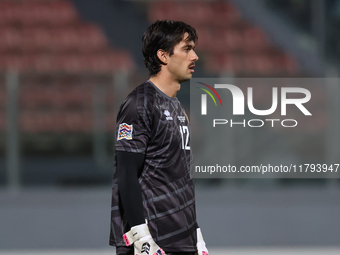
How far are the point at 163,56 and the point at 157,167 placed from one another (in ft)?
1.23

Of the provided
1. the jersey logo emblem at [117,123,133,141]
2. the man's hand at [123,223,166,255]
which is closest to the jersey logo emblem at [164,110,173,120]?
the jersey logo emblem at [117,123,133,141]

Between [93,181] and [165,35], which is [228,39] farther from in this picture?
[165,35]

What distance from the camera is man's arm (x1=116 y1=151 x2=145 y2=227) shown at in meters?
1.63

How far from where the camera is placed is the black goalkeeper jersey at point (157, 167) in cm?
168

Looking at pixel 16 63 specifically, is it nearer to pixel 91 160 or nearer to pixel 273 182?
pixel 91 160

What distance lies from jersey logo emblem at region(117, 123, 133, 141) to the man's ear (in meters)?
0.27

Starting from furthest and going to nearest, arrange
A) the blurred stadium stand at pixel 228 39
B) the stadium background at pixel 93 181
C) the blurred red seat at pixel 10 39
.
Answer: the blurred red seat at pixel 10 39 → the blurred stadium stand at pixel 228 39 → the stadium background at pixel 93 181

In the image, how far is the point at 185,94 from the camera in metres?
4.87

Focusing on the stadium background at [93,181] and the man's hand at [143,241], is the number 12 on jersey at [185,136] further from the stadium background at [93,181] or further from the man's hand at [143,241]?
the stadium background at [93,181]

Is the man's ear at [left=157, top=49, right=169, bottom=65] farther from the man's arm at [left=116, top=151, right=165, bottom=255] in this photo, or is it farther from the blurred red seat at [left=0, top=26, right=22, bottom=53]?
the blurred red seat at [left=0, top=26, right=22, bottom=53]

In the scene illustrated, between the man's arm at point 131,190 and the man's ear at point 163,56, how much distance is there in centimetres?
35

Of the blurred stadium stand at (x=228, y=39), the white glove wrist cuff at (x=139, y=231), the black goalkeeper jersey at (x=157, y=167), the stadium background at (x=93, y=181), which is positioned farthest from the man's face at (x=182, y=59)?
the blurred stadium stand at (x=228, y=39)

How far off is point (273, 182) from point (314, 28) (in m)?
1.67

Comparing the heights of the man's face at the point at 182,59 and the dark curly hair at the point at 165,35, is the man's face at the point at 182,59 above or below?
below
